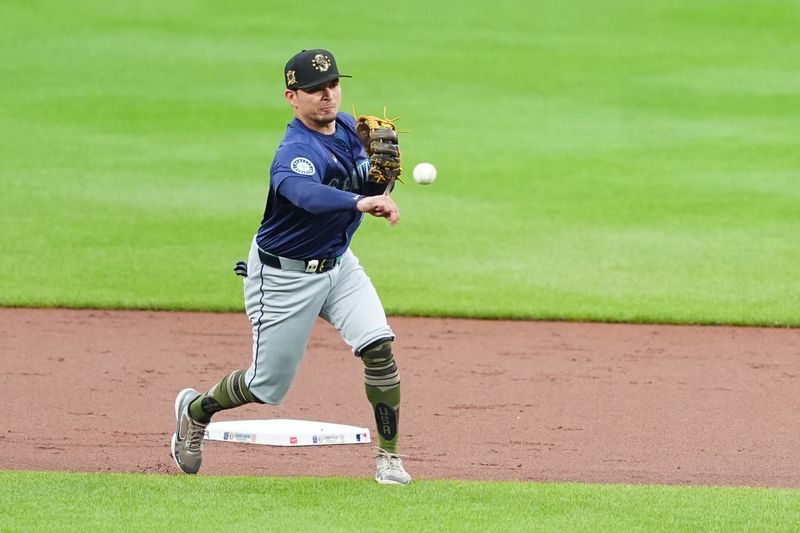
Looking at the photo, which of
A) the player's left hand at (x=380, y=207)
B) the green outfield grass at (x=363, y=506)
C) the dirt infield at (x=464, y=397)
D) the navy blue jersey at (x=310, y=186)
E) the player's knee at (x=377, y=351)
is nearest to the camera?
the green outfield grass at (x=363, y=506)

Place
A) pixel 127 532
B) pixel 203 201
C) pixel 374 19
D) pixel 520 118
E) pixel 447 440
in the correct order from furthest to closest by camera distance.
Answer: pixel 374 19 → pixel 520 118 → pixel 203 201 → pixel 447 440 → pixel 127 532

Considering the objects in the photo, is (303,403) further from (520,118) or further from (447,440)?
(520,118)

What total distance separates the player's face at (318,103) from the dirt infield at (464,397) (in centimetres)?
188

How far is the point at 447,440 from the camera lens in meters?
7.72

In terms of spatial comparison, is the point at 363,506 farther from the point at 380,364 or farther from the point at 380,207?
the point at 380,207

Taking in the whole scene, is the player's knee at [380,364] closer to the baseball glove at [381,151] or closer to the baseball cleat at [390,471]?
the baseball cleat at [390,471]

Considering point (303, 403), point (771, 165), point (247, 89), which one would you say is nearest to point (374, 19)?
point (247, 89)

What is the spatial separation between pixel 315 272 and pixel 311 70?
3.19 feet

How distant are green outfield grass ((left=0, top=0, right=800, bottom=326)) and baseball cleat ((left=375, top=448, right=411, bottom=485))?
5.05 metres

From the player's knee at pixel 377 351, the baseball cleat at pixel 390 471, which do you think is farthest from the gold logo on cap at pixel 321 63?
the baseball cleat at pixel 390 471

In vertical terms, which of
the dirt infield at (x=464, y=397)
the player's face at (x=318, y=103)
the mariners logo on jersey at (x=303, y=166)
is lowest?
the dirt infield at (x=464, y=397)

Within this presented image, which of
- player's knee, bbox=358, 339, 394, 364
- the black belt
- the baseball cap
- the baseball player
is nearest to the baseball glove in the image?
the baseball player

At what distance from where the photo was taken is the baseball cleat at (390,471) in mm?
6453

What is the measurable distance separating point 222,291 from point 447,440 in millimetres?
4881
